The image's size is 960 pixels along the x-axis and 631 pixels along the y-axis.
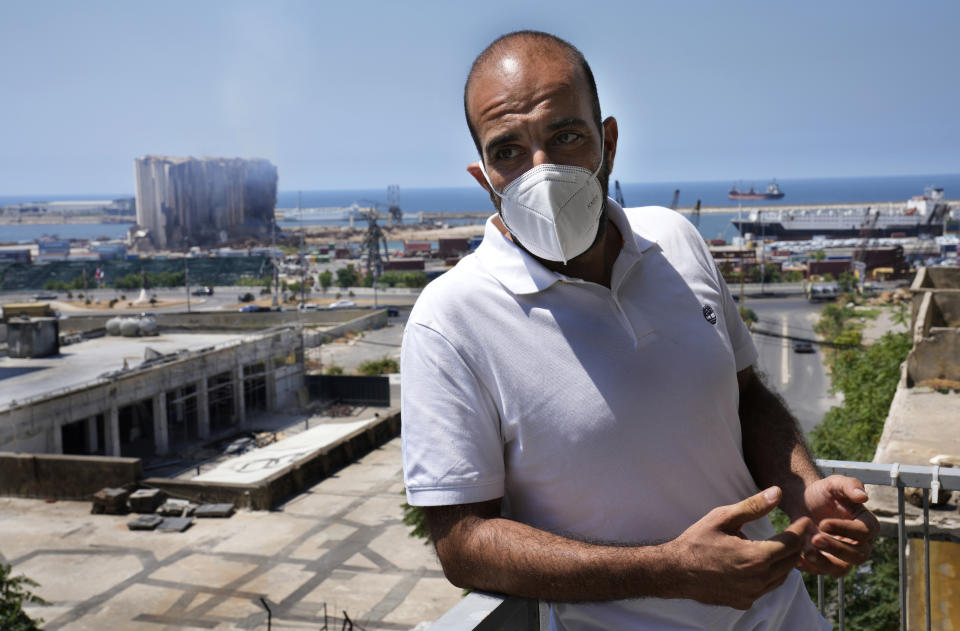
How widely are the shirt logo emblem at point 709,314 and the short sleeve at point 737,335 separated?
0.68 ft

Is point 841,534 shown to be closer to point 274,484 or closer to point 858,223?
point 274,484

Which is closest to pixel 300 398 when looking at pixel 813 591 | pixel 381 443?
pixel 381 443

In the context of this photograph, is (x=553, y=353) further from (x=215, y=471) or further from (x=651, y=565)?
(x=215, y=471)

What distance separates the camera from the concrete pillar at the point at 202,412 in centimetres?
3297

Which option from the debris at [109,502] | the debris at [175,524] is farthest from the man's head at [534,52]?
the debris at [109,502]

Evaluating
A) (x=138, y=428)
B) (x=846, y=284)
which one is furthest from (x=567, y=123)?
(x=846, y=284)

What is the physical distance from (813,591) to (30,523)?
1803cm

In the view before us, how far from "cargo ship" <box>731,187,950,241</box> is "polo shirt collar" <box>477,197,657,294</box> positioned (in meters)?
137

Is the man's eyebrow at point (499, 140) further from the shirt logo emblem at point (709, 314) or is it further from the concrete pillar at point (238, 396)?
the concrete pillar at point (238, 396)

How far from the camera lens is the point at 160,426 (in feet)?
101

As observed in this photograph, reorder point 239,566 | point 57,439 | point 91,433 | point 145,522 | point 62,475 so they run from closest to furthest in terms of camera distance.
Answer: point 239,566 < point 145,522 < point 62,475 < point 57,439 < point 91,433

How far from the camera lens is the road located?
35438 mm

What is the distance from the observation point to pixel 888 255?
275 feet

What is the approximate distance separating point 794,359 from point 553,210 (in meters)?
46.1
